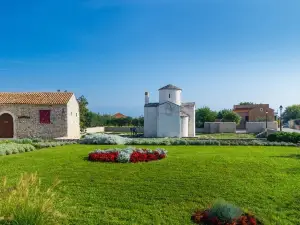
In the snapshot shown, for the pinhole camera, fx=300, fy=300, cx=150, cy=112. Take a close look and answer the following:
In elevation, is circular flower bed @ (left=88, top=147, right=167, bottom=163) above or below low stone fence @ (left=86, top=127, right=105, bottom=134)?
below

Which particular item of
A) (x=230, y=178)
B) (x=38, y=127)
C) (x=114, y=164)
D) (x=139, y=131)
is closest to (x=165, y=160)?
(x=114, y=164)

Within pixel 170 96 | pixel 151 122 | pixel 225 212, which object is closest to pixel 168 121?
pixel 151 122

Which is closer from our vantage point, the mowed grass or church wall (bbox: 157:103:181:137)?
the mowed grass

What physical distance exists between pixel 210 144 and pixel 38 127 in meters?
18.3

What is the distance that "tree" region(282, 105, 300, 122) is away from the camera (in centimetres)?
8838

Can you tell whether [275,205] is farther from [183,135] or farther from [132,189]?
[183,135]

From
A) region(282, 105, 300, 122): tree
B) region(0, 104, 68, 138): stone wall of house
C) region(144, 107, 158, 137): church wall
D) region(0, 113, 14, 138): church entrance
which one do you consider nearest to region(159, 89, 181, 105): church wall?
region(144, 107, 158, 137): church wall

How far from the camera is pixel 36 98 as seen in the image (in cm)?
3206

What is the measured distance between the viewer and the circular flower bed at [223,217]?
7469 millimetres

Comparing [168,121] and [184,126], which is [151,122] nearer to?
[168,121]

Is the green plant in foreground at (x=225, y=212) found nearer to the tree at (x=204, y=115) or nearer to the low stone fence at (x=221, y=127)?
the low stone fence at (x=221, y=127)

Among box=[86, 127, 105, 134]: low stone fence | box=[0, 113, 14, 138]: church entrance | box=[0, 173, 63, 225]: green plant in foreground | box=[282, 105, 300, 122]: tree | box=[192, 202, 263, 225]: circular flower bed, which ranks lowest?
box=[192, 202, 263, 225]: circular flower bed

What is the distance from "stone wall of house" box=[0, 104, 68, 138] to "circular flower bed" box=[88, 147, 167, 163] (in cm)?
1833

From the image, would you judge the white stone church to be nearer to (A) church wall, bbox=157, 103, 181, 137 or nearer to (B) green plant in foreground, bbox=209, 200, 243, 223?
(A) church wall, bbox=157, 103, 181, 137
